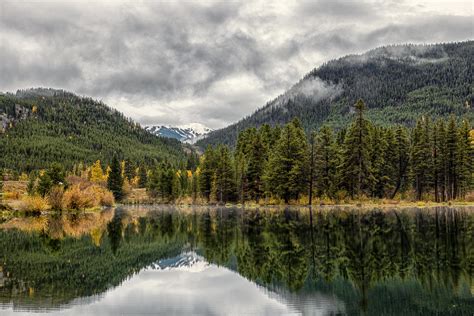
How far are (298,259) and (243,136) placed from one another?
8135 cm

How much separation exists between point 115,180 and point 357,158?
80488 mm

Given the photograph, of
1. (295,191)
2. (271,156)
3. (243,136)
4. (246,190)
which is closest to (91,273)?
(295,191)

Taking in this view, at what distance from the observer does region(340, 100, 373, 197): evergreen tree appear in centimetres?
7575

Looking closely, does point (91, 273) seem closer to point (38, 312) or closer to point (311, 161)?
point (38, 312)

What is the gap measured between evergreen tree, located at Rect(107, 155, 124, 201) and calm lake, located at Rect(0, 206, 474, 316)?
101 m

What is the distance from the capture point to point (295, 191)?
79062 mm

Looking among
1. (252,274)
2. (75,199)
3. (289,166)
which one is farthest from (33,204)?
(252,274)

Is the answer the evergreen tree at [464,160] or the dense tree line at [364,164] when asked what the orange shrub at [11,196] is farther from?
the evergreen tree at [464,160]

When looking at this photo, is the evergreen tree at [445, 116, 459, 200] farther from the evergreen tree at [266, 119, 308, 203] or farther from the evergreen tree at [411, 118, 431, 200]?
the evergreen tree at [266, 119, 308, 203]

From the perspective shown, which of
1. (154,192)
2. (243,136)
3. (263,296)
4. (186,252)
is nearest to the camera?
(263,296)

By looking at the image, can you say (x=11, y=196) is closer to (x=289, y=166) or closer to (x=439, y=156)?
(x=289, y=166)

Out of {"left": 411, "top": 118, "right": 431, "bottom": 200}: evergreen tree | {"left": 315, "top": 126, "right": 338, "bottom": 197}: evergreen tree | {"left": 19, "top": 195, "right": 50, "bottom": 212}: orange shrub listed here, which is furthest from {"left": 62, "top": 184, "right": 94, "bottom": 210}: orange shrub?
{"left": 411, "top": 118, "right": 431, "bottom": 200}: evergreen tree

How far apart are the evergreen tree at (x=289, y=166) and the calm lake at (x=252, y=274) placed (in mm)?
42958

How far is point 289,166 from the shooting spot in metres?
79.0
